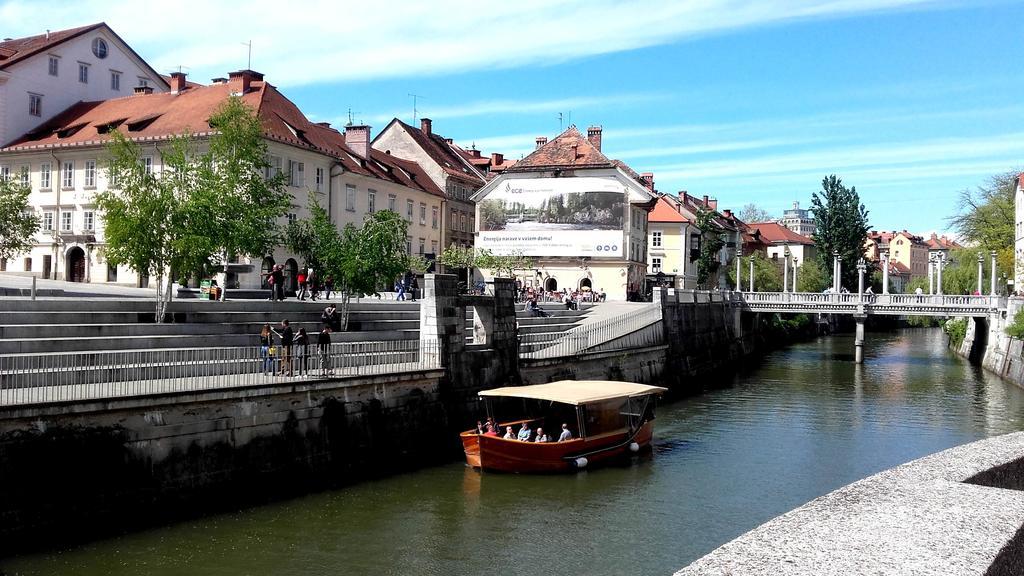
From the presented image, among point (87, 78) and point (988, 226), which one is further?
point (988, 226)

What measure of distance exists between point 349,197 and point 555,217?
46.9 ft

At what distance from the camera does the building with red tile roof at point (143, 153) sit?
172 feet

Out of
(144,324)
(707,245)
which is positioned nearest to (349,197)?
(144,324)

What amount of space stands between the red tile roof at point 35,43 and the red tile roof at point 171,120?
13.2 ft

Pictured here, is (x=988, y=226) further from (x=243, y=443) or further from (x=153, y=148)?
(x=243, y=443)

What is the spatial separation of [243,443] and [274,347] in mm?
3506

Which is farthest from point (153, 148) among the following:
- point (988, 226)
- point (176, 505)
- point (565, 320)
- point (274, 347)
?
point (988, 226)

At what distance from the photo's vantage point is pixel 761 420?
119 feet

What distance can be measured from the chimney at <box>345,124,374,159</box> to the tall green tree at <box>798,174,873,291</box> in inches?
2000

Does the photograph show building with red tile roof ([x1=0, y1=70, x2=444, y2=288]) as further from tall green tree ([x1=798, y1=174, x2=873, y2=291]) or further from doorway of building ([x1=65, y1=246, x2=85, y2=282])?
tall green tree ([x1=798, y1=174, x2=873, y2=291])

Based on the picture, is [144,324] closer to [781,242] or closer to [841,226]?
[841,226]

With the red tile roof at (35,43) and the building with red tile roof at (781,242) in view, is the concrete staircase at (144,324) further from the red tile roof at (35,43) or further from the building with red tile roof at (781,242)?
the building with red tile roof at (781,242)

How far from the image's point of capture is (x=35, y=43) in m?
58.8

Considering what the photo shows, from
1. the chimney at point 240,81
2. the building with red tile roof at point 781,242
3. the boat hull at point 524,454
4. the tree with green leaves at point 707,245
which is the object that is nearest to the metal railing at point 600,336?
the boat hull at point 524,454
